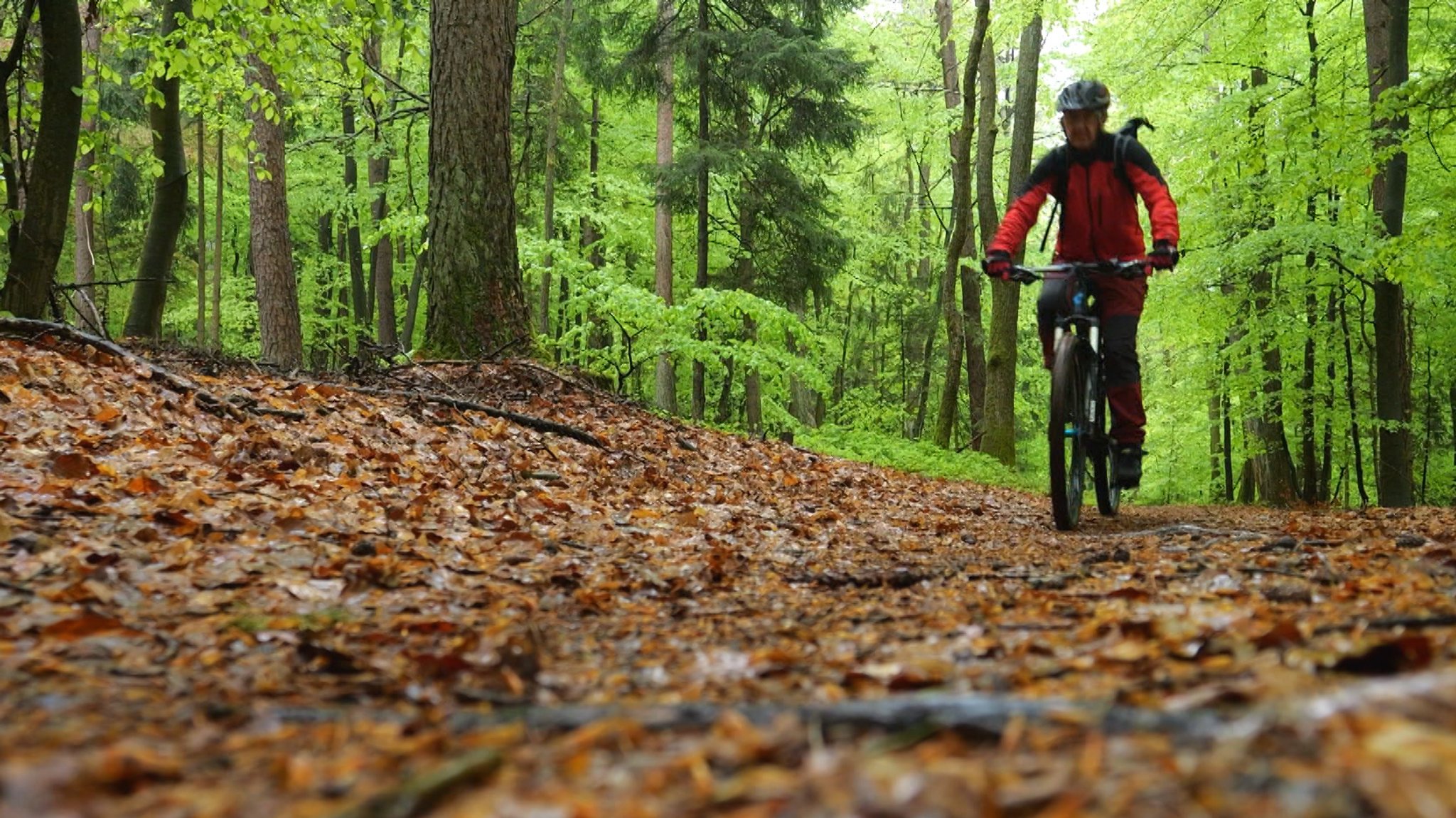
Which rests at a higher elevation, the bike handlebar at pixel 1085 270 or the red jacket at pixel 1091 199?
the red jacket at pixel 1091 199

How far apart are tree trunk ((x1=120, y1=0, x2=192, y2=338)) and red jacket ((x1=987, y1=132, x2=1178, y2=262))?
7030 millimetres

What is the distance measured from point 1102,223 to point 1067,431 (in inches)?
47.7

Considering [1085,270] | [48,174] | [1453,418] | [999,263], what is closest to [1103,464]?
[1085,270]

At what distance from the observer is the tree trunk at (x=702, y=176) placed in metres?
13.6

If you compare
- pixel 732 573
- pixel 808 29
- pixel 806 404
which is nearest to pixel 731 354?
pixel 808 29

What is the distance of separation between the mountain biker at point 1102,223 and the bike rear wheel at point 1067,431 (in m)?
0.19

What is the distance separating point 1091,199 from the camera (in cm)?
521

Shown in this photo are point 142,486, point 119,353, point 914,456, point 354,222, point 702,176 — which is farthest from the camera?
point 354,222

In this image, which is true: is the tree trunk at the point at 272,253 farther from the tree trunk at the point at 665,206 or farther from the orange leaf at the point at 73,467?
the orange leaf at the point at 73,467

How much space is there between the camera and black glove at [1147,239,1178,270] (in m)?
4.83

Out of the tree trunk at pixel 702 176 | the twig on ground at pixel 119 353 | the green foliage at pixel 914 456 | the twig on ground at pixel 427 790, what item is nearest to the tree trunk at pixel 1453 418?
the green foliage at pixel 914 456

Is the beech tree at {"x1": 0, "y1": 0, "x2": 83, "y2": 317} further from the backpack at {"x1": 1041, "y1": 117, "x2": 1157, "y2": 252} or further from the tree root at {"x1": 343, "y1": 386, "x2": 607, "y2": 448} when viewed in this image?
the backpack at {"x1": 1041, "y1": 117, "x2": 1157, "y2": 252}

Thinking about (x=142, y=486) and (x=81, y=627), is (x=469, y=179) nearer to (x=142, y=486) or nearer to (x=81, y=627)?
(x=142, y=486)

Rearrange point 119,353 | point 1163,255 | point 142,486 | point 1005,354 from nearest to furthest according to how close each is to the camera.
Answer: point 142,486, point 119,353, point 1163,255, point 1005,354
